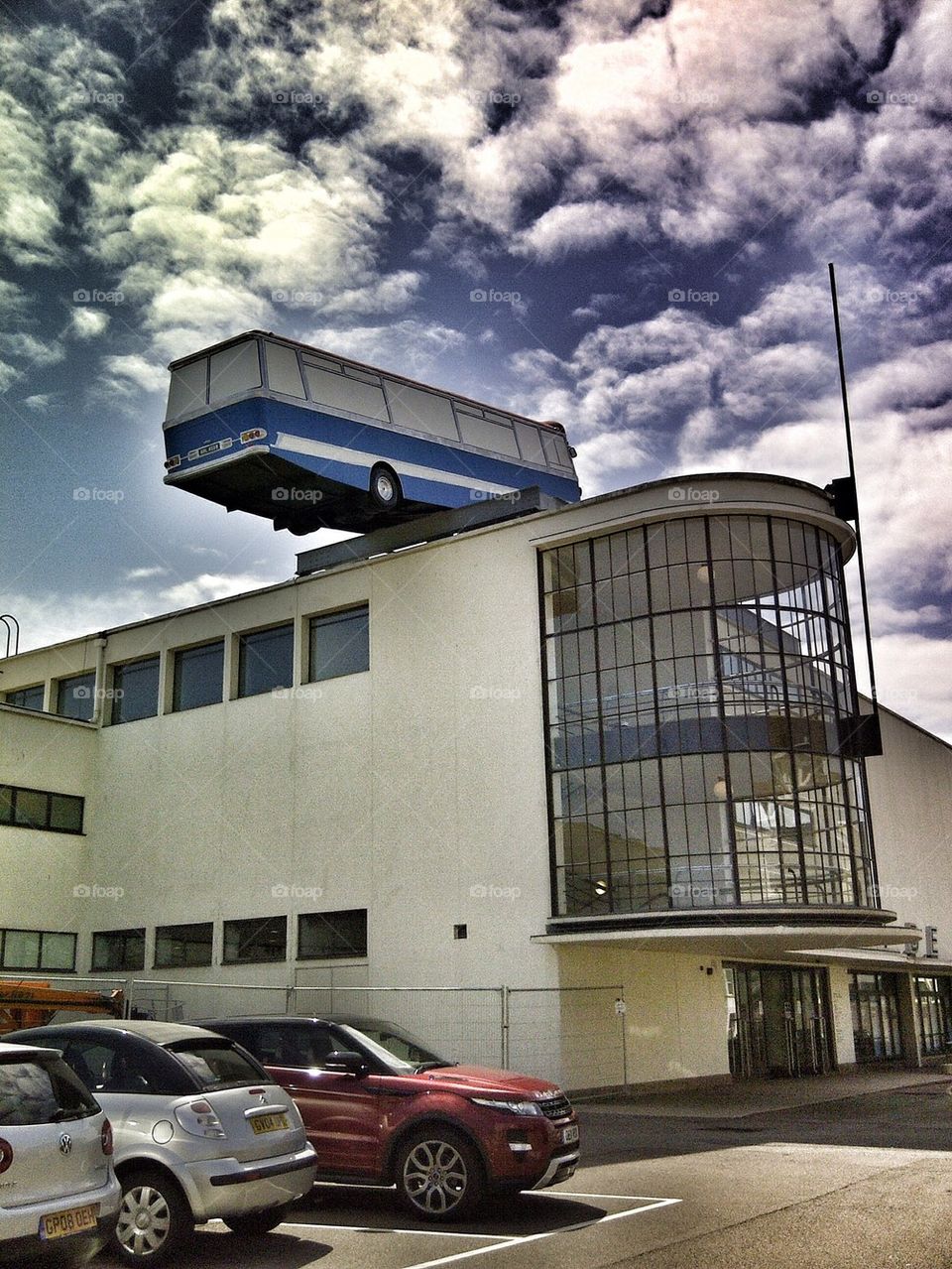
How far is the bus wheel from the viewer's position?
933 inches

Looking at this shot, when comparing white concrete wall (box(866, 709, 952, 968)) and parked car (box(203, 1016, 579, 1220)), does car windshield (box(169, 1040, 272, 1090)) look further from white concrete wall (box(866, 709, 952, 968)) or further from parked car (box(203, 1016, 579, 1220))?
white concrete wall (box(866, 709, 952, 968))

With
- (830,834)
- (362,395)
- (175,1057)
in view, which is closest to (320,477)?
(362,395)

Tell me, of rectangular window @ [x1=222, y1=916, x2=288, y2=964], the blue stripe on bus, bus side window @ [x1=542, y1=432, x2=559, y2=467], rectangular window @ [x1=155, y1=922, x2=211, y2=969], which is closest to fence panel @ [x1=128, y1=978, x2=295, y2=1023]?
rectangular window @ [x1=155, y1=922, x2=211, y2=969]

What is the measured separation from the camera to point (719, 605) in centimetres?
2178

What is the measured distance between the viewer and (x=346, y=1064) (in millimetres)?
10328

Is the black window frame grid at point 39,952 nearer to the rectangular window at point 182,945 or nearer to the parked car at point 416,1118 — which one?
the rectangular window at point 182,945

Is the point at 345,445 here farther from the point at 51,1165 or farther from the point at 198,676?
the point at 51,1165

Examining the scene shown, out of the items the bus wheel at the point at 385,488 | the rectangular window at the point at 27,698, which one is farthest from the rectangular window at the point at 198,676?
the bus wheel at the point at 385,488

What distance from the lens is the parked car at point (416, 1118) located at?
9.53m

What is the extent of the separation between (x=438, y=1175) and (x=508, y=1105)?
0.78 metres

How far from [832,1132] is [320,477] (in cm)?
1380

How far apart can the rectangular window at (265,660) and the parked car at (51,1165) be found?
65.9ft

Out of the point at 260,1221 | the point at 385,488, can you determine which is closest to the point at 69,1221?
the point at 260,1221

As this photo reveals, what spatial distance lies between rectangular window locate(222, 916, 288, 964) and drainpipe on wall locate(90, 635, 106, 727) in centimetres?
716
